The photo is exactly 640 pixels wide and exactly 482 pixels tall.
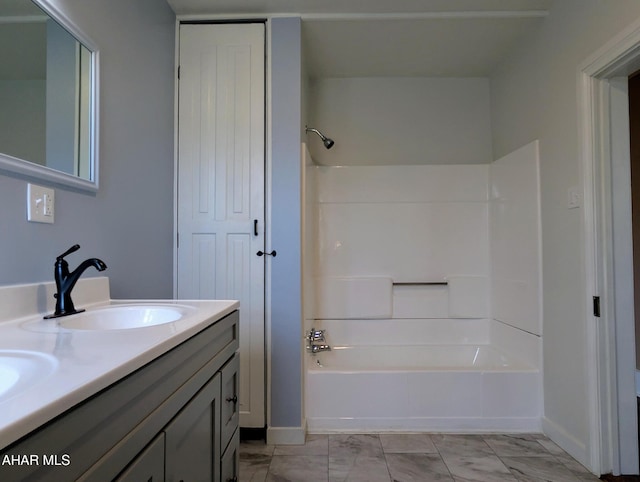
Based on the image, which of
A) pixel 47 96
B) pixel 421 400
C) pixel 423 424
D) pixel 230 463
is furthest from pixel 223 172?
pixel 423 424

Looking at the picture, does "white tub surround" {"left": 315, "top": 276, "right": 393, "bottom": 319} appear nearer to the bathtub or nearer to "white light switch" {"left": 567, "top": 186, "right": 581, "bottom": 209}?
the bathtub

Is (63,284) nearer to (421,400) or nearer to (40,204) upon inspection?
(40,204)

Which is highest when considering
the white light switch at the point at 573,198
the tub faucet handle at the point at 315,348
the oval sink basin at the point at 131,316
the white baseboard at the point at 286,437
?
the white light switch at the point at 573,198

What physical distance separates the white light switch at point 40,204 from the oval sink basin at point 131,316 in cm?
33

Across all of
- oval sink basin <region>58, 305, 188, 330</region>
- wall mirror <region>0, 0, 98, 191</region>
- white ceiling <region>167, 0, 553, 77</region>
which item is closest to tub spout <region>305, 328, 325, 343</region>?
oval sink basin <region>58, 305, 188, 330</region>

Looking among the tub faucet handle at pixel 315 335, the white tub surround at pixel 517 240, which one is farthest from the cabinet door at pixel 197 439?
the white tub surround at pixel 517 240

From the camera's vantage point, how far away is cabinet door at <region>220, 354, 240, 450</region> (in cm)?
118

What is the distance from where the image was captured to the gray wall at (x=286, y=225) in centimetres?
208

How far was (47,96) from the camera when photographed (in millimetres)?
1188

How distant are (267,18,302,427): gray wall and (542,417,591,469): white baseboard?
1.45 meters

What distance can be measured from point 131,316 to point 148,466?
2.25 ft

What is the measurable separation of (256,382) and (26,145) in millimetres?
1579

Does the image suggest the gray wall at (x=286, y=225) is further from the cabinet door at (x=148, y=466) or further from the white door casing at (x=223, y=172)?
the cabinet door at (x=148, y=466)

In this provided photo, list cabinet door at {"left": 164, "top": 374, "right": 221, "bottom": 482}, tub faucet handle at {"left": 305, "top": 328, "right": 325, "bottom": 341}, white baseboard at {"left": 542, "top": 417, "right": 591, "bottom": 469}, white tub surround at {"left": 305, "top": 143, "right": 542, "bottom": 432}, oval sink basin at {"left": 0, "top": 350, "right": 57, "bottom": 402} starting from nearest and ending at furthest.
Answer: oval sink basin at {"left": 0, "top": 350, "right": 57, "bottom": 402} → cabinet door at {"left": 164, "top": 374, "right": 221, "bottom": 482} → white baseboard at {"left": 542, "top": 417, "right": 591, "bottom": 469} → tub faucet handle at {"left": 305, "top": 328, "right": 325, "bottom": 341} → white tub surround at {"left": 305, "top": 143, "right": 542, "bottom": 432}
